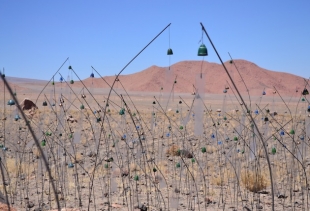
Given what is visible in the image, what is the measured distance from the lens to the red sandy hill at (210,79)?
7569cm

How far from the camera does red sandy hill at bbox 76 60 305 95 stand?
75688mm

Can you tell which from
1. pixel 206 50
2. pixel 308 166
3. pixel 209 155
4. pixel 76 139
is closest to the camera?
pixel 206 50

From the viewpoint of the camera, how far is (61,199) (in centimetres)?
509

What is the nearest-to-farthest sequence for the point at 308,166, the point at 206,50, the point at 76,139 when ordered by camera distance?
1. the point at 206,50
2. the point at 76,139
3. the point at 308,166

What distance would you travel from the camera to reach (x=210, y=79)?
271 feet

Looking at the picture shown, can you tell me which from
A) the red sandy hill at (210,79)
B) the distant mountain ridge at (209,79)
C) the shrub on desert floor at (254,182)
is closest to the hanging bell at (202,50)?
the shrub on desert floor at (254,182)

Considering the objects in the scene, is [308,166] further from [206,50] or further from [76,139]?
[206,50]

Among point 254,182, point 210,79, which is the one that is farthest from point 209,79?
point 254,182

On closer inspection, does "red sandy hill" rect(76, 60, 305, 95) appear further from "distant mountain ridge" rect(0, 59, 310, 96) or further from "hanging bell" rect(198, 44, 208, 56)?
"hanging bell" rect(198, 44, 208, 56)

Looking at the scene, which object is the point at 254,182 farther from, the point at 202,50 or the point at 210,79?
the point at 210,79

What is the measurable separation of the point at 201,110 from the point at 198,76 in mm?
453

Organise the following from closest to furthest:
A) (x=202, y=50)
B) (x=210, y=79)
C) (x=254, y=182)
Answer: (x=202, y=50) → (x=254, y=182) → (x=210, y=79)

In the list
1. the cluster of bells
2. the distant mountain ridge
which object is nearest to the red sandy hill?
the distant mountain ridge

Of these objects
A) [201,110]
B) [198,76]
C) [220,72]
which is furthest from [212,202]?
[220,72]
